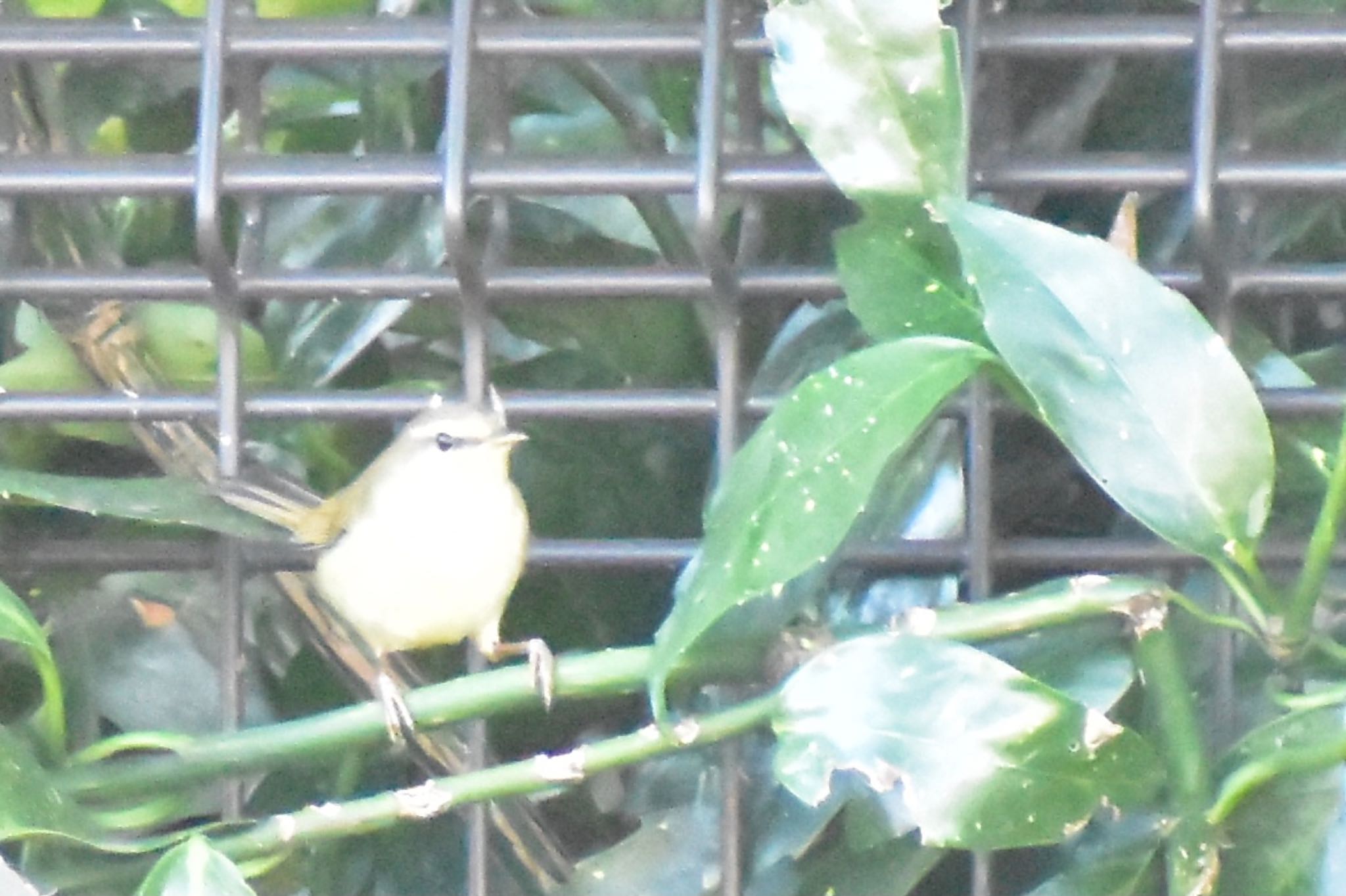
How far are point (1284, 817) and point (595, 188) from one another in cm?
38

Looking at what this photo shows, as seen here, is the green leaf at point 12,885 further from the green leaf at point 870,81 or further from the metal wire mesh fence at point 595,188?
the green leaf at point 870,81

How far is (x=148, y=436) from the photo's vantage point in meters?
0.83

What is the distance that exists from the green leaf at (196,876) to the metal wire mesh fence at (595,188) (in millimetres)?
103

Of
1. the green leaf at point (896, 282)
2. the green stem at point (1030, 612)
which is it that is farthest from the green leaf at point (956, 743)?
the green leaf at point (896, 282)

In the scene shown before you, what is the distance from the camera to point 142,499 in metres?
0.75

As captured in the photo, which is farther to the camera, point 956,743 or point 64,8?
point 64,8

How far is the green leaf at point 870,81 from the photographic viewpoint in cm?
67

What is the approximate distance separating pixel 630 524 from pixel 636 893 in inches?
7.1

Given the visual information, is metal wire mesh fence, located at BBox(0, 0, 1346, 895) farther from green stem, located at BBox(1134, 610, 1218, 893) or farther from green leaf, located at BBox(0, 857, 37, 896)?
green leaf, located at BBox(0, 857, 37, 896)

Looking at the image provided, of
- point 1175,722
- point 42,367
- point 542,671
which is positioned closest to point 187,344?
point 42,367

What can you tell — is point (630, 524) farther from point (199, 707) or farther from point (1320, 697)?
point (1320, 697)

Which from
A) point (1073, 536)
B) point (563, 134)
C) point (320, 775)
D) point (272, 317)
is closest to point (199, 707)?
point (320, 775)

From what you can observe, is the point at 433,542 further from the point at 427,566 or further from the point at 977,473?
the point at 977,473

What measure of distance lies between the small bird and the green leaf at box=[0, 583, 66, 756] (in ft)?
0.32
